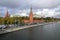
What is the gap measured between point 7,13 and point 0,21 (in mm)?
9560

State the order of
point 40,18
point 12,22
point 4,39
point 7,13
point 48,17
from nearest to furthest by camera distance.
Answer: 1. point 4,39
2. point 12,22
3. point 7,13
4. point 40,18
5. point 48,17

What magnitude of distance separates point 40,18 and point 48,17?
89.1ft

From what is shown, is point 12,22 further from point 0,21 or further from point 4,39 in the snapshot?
point 4,39

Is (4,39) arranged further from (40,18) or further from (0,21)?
(40,18)

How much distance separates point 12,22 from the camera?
67375 millimetres

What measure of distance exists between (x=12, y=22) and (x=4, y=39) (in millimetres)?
38801

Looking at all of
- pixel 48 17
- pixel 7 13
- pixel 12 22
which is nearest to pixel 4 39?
pixel 12 22

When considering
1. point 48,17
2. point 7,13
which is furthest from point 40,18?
point 7,13

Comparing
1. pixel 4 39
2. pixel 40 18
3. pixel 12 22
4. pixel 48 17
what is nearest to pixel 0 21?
pixel 12 22

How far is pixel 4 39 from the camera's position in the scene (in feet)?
94.3

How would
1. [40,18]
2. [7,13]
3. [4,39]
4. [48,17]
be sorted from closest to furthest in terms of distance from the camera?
[4,39], [7,13], [40,18], [48,17]

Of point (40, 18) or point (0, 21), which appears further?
point (40, 18)

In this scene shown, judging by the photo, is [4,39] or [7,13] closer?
[4,39]

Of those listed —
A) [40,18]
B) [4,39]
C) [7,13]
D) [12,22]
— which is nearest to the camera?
[4,39]
